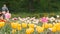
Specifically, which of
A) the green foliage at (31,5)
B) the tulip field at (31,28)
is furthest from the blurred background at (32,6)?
the tulip field at (31,28)

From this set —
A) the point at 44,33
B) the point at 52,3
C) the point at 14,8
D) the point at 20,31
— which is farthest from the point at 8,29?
the point at 52,3

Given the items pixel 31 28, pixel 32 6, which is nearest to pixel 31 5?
pixel 32 6

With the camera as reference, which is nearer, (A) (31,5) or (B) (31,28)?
(B) (31,28)

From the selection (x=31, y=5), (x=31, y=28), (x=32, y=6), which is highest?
(x=31, y=28)

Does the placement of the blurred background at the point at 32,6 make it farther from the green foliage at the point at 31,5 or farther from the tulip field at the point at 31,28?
the tulip field at the point at 31,28

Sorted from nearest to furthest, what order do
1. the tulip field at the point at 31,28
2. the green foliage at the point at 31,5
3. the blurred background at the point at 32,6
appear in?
the tulip field at the point at 31,28 < the blurred background at the point at 32,6 < the green foliage at the point at 31,5

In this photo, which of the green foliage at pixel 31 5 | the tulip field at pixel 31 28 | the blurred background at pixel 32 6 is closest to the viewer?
the tulip field at pixel 31 28

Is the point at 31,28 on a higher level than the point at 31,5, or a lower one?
higher

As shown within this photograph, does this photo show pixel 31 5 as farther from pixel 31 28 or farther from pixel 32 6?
pixel 31 28

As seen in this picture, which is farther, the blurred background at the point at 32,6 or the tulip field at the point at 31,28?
the blurred background at the point at 32,6

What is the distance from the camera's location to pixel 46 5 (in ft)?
101

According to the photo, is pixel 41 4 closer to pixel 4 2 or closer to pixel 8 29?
pixel 4 2

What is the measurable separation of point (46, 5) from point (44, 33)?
86.9 ft

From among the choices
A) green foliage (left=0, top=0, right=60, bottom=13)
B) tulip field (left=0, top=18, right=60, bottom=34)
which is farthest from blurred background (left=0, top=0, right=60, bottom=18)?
tulip field (left=0, top=18, right=60, bottom=34)
